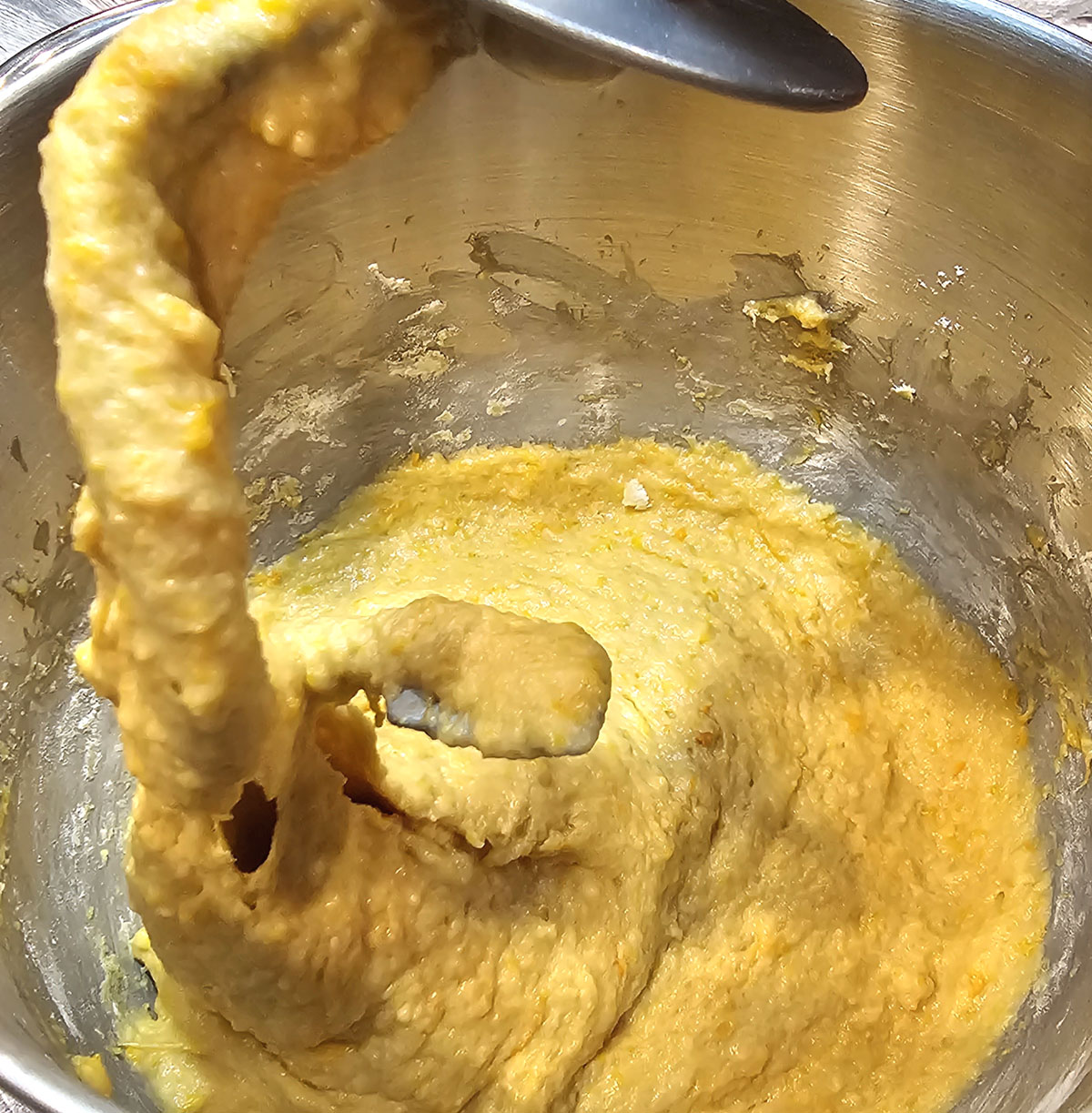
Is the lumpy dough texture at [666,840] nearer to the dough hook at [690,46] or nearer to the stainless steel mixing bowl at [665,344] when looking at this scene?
the stainless steel mixing bowl at [665,344]

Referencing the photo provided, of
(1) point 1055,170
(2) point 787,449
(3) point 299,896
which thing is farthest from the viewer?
(2) point 787,449

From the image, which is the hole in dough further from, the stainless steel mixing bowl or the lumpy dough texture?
the stainless steel mixing bowl

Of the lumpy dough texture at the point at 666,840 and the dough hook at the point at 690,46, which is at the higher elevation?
the dough hook at the point at 690,46

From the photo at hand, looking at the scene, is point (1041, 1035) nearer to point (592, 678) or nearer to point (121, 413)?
point (592, 678)

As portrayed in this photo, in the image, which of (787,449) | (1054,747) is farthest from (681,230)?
(1054,747)

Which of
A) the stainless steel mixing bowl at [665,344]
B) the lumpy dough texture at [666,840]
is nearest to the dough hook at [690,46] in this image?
the stainless steel mixing bowl at [665,344]

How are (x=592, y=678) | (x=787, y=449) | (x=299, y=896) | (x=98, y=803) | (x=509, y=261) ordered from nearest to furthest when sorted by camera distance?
(x=592, y=678)
(x=299, y=896)
(x=98, y=803)
(x=509, y=261)
(x=787, y=449)
